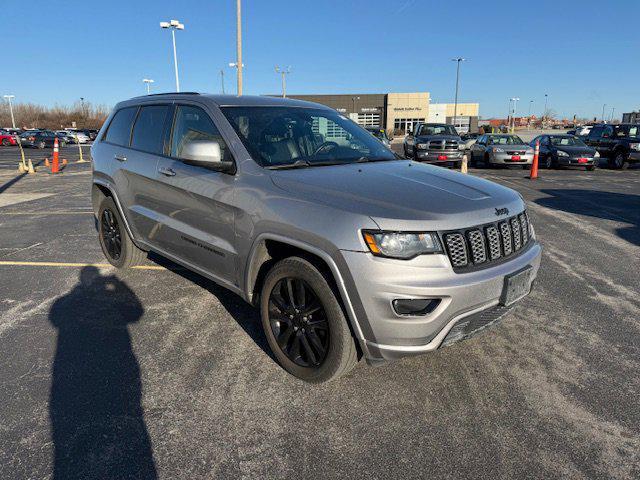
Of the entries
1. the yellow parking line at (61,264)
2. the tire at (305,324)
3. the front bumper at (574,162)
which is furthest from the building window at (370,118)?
the tire at (305,324)

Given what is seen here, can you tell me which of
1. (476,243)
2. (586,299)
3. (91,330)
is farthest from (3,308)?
(586,299)

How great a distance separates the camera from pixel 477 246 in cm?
260

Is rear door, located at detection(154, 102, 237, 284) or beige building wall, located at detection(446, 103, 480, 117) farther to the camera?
beige building wall, located at detection(446, 103, 480, 117)

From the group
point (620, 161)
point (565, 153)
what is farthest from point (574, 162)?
point (620, 161)

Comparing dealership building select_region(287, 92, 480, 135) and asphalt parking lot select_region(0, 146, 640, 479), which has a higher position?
dealership building select_region(287, 92, 480, 135)

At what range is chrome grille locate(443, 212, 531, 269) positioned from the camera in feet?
8.21

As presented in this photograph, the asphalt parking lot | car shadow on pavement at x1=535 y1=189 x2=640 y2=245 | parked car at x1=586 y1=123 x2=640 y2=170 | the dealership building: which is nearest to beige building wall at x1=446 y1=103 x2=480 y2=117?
the dealership building

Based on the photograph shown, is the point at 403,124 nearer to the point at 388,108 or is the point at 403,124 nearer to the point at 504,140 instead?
the point at 388,108

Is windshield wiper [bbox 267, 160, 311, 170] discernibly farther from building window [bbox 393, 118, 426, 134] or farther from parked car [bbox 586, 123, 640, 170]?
building window [bbox 393, 118, 426, 134]

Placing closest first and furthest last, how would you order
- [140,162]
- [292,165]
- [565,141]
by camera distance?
[292,165], [140,162], [565,141]

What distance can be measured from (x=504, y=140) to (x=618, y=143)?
4.96m

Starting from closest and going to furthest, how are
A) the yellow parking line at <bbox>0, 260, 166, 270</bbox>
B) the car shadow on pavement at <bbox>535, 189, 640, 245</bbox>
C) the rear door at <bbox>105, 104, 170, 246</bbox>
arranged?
the rear door at <bbox>105, 104, 170, 246</bbox> → the yellow parking line at <bbox>0, 260, 166, 270</bbox> → the car shadow on pavement at <bbox>535, 189, 640, 245</bbox>

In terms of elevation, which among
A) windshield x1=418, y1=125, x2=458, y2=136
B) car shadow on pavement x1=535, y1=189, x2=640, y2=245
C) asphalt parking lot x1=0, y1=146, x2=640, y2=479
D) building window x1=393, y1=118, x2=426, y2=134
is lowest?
asphalt parking lot x1=0, y1=146, x2=640, y2=479

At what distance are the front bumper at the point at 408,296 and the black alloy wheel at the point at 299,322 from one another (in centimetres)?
35
